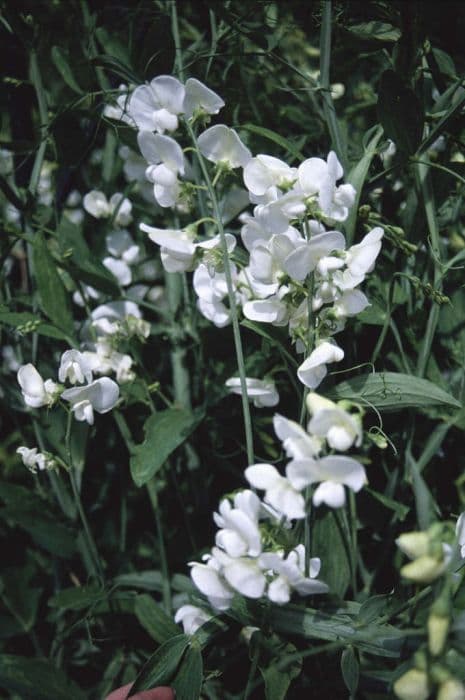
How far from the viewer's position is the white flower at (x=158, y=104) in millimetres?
649

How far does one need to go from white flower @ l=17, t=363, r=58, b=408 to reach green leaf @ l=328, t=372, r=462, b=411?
0.94 ft

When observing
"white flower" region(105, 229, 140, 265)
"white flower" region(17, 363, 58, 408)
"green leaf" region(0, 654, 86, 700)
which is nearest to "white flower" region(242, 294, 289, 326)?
"white flower" region(17, 363, 58, 408)

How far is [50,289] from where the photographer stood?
839mm

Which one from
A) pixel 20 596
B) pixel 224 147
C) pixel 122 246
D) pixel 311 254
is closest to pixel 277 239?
pixel 311 254

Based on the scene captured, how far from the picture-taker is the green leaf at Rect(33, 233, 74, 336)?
0.83m

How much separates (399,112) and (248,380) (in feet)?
1.02

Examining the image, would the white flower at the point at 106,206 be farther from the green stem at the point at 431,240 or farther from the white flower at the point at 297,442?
the white flower at the point at 297,442

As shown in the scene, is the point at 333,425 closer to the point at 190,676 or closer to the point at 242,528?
the point at 242,528

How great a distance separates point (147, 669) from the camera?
0.62 meters

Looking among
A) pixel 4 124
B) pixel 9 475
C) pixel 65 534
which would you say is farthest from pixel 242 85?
pixel 9 475

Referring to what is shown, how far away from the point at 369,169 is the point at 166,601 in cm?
58

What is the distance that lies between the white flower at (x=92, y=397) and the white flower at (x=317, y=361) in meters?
0.21

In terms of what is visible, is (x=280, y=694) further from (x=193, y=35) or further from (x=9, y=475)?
(x=193, y=35)

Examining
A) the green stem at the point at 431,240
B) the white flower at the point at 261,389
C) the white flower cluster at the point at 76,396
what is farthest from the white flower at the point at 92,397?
the green stem at the point at 431,240
